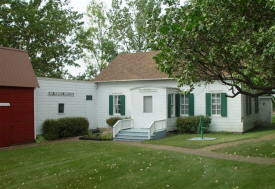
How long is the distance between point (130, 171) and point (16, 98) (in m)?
9.61

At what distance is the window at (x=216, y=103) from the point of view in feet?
63.5

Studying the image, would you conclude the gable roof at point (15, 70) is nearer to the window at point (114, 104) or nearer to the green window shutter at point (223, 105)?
the window at point (114, 104)

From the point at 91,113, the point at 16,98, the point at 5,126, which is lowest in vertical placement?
the point at 5,126

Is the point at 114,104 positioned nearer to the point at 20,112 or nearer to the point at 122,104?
the point at 122,104

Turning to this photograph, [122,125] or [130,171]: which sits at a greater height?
[122,125]

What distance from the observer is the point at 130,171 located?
9891mm

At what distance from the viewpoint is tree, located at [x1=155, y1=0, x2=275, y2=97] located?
325 inches

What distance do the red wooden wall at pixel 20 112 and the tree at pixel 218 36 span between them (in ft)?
33.2

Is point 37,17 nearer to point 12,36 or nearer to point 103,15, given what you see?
point 12,36

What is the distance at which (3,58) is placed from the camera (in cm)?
1705

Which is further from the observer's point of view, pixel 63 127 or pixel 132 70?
pixel 132 70

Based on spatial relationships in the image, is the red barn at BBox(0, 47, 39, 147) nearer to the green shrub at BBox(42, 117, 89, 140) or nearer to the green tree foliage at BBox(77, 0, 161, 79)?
the green shrub at BBox(42, 117, 89, 140)

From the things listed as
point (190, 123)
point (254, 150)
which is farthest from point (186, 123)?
point (254, 150)

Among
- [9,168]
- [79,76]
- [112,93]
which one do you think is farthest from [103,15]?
[9,168]
